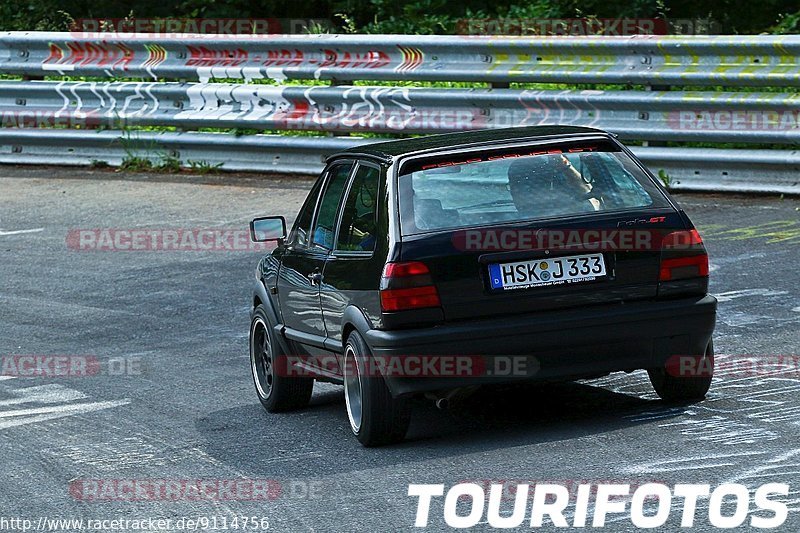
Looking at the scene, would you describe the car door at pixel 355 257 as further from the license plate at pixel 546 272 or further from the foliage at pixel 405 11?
the foliage at pixel 405 11

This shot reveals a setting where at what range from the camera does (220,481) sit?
6.76 metres

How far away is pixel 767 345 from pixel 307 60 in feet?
28.3

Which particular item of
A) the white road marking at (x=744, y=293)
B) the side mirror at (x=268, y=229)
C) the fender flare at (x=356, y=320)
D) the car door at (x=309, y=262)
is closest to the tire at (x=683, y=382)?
the fender flare at (x=356, y=320)

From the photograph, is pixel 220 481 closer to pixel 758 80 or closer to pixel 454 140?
pixel 454 140

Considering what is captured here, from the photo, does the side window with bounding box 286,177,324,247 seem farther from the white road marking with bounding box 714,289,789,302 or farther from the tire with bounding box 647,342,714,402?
the white road marking with bounding box 714,289,789,302

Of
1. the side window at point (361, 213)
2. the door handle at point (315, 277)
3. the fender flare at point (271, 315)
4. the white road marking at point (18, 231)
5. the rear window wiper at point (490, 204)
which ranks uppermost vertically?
the rear window wiper at point (490, 204)

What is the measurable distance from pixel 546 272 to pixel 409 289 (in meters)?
0.63

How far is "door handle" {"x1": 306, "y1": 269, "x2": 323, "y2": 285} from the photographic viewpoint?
790 centimetres

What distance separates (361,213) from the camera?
7.66 meters

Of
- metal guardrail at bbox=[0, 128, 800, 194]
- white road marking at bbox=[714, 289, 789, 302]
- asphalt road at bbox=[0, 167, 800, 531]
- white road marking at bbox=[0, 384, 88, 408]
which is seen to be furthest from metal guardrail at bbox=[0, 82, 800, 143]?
white road marking at bbox=[0, 384, 88, 408]

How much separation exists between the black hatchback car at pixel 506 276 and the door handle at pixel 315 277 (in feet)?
0.37

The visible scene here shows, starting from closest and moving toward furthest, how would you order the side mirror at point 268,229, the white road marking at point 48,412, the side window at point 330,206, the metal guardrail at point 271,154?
the side window at point 330,206 → the white road marking at point 48,412 → the side mirror at point 268,229 → the metal guardrail at point 271,154

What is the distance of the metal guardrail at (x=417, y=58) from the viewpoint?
13227mm

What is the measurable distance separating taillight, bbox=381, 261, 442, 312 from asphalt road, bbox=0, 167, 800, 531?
68 cm
